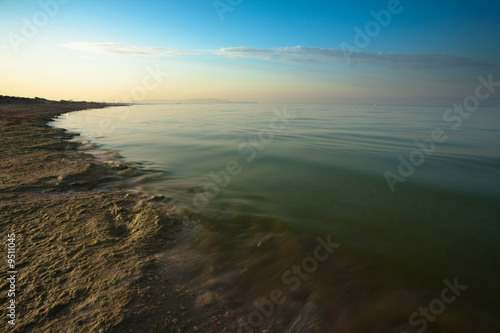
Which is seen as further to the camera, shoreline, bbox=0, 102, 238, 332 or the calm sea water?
the calm sea water

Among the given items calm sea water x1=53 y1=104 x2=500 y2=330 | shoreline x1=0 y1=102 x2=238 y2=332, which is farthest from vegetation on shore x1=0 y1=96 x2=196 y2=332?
calm sea water x1=53 y1=104 x2=500 y2=330

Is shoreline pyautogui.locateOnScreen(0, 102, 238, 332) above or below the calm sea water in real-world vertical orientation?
above

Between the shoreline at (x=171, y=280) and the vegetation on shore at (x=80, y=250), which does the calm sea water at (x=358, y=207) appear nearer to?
the shoreline at (x=171, y=280)

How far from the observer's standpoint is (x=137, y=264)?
3664mm

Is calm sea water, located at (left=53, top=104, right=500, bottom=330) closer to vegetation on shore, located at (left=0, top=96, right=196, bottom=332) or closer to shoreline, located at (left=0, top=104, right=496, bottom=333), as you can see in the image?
shoreline, located at (left=0, top=104, right=496, bottom=333)

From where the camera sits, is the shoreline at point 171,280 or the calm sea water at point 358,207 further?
the calm sea water at point 358,207

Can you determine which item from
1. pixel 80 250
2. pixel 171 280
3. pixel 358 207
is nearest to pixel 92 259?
pixel 80 250

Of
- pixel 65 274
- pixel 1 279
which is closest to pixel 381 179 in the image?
pixel 65 274

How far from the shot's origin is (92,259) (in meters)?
3.74

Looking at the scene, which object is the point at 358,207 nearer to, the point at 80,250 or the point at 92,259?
the point at 92,259

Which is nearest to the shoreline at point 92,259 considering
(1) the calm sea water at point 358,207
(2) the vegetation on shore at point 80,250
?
(2) the vegetation on shore at point 80,250

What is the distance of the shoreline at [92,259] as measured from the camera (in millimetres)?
2727

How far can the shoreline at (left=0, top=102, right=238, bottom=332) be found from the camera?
2.73 m

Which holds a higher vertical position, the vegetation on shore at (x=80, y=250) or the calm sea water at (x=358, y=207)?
the vegetation on shore at (x=80, y=250)
